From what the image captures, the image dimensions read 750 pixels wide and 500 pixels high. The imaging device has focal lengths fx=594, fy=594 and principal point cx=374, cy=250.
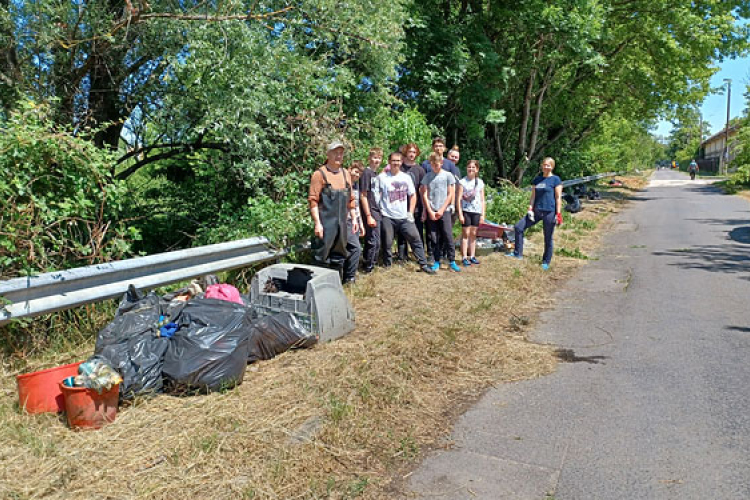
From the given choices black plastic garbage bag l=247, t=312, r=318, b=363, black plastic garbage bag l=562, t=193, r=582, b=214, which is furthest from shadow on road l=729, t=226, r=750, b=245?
black plastic garbage bag l=247, t=312, r=318, b=363

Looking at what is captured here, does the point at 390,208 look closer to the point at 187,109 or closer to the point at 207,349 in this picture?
the point at 187,109

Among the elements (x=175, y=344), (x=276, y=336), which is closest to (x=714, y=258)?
(x=276, y=336)

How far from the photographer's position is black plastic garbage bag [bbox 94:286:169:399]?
3.89 meters

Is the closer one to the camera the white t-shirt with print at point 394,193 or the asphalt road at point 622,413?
the asphalt road at point 622,413

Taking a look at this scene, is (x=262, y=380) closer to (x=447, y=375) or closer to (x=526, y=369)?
(x=447, y=375)

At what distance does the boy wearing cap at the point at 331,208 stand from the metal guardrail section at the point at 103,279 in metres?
0.95

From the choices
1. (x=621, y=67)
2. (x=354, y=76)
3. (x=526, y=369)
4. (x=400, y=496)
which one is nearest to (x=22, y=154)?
(x=400, y=496)

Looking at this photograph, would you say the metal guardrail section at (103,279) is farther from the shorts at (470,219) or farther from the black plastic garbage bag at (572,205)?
the black plastic garbage bag at (572,205)

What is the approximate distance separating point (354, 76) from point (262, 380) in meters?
6.38

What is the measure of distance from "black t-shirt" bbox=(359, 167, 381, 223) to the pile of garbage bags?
362 centimetres

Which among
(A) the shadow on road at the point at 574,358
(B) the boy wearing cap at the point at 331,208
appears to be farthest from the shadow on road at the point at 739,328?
(B) the boy wearing cap at the point at 331,208

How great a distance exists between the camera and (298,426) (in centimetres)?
372

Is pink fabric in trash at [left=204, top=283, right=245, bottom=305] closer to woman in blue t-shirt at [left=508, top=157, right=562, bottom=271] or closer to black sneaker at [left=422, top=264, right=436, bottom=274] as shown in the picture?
black sneaker at [left=422, top=264, right=436, bottom=274]

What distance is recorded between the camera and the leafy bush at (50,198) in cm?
493
